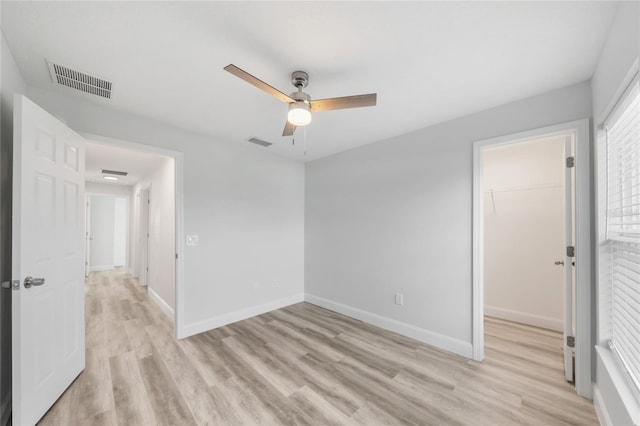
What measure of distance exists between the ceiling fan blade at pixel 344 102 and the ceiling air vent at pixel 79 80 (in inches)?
68.9

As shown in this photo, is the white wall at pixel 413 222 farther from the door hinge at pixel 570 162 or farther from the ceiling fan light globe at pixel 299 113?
the ceiling fan light globe at pixel 299 113

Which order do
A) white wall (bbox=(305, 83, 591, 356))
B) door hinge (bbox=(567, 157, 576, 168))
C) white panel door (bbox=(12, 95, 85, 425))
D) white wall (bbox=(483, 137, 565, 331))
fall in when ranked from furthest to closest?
white wall (bbox=(483, 137, 565, 331)) → white wall (bbox=(305, 83, 591, 356)) → door hinge (bbox=(567, 157, 576, 168)) → white panel door (bbox=(12, 95, 85, 425))

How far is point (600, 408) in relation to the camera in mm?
1714

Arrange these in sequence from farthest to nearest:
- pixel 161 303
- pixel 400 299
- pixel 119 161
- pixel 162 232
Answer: pixel 119 161, pixel 162 232, pixel 161 303, pixel 400 299

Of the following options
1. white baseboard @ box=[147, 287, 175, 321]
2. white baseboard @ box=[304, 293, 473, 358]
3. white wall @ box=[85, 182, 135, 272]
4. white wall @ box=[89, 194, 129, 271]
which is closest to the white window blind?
white baseboard @ box=[304, 293, 473, 358]

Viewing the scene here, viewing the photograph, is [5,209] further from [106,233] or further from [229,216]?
[106,233]

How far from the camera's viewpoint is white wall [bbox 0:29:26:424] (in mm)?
1650

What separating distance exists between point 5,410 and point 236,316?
6.74 ft

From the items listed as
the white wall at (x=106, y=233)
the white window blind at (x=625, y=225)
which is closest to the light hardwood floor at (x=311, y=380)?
the white window blind at (x=625, y=225)

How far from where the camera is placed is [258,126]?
9.73ft

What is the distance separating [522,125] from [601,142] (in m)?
0.63

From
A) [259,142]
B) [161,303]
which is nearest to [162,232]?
[161,303]

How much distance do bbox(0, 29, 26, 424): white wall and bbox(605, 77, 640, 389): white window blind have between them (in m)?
3.74

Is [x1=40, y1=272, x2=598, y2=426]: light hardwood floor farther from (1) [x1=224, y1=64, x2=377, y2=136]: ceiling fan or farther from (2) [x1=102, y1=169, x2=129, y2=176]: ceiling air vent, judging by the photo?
(2) [x1=102, y1=169, x2=129, y2=176]: ceiling air vent
